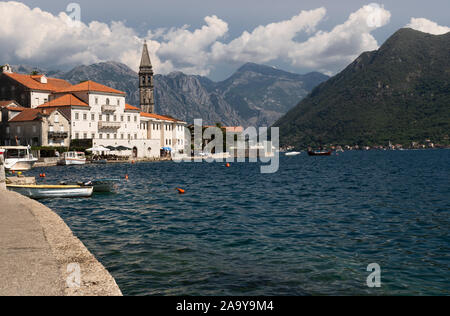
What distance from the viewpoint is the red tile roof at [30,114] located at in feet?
286

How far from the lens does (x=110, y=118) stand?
331 feet

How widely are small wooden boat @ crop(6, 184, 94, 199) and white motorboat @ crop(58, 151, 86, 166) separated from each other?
5347 cm

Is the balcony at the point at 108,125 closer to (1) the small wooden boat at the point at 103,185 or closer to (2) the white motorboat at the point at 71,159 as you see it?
(2) the white motorboat at the point at 71,159

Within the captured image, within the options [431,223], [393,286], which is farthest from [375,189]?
[393,286]

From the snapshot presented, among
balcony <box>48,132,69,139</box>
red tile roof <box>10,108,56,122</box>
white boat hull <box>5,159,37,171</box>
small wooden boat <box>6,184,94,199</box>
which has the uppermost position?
red tile roof <box>10,108,56,122</box>

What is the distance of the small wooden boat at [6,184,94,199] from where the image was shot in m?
28.2

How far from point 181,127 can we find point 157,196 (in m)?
97.7

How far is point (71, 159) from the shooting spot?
8012cm

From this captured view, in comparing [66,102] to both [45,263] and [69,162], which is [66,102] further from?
[45,263]

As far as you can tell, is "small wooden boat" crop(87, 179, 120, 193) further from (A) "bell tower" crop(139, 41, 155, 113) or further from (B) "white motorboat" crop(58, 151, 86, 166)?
(A) "bell tower" crop(139, 41, 155, 113)

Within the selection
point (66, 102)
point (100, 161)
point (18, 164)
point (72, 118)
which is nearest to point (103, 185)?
point (18, 164)

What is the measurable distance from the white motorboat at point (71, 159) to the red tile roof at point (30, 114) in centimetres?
1280

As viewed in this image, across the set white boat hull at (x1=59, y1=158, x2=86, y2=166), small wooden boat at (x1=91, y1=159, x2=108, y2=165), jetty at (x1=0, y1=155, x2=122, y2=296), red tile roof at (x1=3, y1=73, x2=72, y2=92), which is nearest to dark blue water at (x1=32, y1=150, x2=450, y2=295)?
jetty at (x1=0, y1=155, x2=122, y2=296)

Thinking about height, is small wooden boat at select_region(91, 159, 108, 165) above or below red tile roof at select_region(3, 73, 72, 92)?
below
